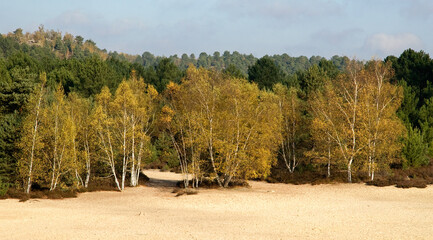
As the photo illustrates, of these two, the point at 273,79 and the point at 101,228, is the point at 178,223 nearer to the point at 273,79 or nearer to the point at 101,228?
the point at 101,228

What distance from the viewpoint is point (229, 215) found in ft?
68.1

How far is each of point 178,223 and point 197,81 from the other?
16.4 meters

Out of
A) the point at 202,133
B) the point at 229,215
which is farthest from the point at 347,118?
the point at 229,215

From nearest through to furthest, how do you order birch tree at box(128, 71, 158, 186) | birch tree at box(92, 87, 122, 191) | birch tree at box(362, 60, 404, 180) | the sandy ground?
the sandy ground, birch tree at box(92, 87, 122, 191), birch tree at box(128, 71, 158, 186), birch tree at box(362, 60, 404, 180)

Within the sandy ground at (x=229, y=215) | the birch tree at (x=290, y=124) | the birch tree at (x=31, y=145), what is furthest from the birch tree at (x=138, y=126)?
the birch tree at (x=290, y=124)

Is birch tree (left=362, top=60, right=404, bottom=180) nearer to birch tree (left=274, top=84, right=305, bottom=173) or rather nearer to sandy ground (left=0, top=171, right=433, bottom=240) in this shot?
sandy ground (left=0, top=171, right=433, bottom=240)

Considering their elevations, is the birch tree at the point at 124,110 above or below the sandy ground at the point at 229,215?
above

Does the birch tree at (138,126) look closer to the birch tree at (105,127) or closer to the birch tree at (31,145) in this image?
the birch tree at (105,127)

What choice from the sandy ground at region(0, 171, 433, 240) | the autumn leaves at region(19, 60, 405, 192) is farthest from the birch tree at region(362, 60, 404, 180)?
the sandy ground at region(0, 171, 433, 240)

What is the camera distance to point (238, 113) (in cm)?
3244

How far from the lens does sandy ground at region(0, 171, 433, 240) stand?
1560 cm

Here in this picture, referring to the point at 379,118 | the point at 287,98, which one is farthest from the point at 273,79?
the point at 379,118

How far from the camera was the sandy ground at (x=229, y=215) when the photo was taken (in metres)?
15.6

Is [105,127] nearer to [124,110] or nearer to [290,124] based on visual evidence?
[124,110]
